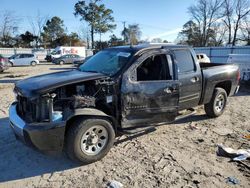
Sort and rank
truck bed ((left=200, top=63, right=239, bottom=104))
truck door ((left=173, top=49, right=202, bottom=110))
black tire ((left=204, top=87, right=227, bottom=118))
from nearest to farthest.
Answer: truck door ((left=173, top=49, right=202, bottom=110)) < truck bed ((left=200, top=63, right=239, bottom=104)) < black tire ((left=204, top=87, right=227, bottom=118))

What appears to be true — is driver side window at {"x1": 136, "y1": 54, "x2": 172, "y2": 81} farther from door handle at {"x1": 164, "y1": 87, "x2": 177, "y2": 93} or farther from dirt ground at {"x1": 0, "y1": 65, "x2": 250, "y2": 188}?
dirt ground at {"x1": 0, "y1": 65, "x2": 250, "y2": 188}

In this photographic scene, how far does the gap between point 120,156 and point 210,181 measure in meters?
1.54

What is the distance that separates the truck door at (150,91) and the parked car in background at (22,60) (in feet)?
88.9

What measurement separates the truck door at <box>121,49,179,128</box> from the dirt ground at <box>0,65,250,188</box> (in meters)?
0.52

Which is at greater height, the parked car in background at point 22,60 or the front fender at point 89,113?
the parked car in background at point 22,60

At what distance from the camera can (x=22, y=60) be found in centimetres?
2928

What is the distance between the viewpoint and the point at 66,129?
156 inches

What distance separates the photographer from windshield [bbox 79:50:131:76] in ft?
15.1

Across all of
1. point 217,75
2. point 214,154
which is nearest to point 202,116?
point 217,75

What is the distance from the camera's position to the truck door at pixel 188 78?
5207 millimetres

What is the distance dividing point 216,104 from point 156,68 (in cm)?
245

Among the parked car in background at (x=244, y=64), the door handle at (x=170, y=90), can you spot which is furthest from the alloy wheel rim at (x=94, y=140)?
the parked car in background at (x=244, y=64)

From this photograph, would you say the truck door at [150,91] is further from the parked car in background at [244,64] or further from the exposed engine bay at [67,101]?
the parked car in background at [244,64]

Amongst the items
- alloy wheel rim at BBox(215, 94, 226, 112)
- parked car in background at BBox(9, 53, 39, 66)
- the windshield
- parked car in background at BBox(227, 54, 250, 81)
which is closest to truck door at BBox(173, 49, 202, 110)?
alloy wheel rim at BBox(215, 94, 226, 112)
